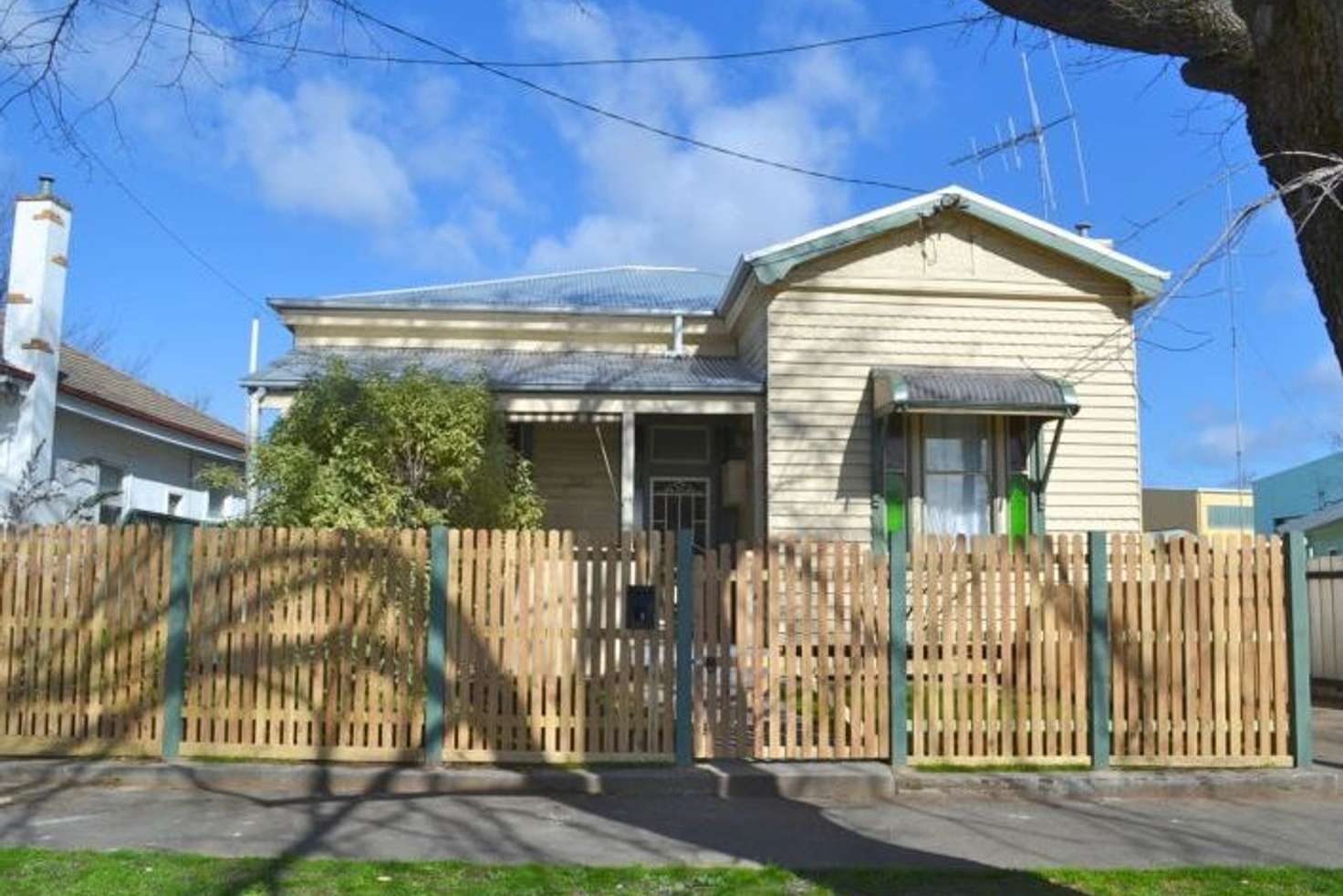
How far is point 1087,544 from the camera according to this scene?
8594 mm

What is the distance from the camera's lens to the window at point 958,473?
13617 millimetres

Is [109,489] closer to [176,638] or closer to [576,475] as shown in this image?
[576,475]

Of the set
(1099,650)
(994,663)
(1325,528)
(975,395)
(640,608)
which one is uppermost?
(975,395)

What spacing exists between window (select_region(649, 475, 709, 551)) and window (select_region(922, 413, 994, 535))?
3365 mm

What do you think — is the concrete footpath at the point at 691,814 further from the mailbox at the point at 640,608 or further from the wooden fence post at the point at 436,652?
the mailbox at the point at 640,608

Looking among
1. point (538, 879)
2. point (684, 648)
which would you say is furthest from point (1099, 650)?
point (538, 879)

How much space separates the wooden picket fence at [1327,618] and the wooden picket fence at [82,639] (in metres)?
12.3

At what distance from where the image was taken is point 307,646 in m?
8.48

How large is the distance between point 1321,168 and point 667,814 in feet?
17.4

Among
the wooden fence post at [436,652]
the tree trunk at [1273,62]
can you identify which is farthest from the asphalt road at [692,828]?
the tree trunk at [1273,62]

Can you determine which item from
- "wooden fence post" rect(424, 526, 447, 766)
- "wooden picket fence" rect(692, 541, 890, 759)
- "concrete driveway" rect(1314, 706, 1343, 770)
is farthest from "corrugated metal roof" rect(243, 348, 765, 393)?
"concrete driveway" rect(1314, 706, 1343, 770)

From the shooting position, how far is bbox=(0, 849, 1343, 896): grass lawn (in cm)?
566

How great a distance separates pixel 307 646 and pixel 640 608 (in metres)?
2.42

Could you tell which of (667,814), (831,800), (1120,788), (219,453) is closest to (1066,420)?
(1120,788)
